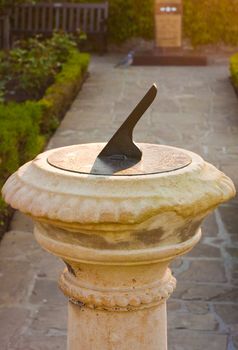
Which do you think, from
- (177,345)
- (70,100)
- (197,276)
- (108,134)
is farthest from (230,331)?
(70,100)

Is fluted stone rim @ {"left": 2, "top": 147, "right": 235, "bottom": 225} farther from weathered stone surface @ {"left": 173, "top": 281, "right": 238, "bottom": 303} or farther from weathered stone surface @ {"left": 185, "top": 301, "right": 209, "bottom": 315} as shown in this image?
weathered stone surface @ {"left": 173, "top": 281, "right": 238, "bottom": 303}

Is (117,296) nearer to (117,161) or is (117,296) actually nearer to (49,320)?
(117,161)

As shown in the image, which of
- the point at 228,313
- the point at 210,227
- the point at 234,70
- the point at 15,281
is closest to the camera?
the point at 228,313

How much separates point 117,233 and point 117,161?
1.20 ft

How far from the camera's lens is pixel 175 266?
514 cm

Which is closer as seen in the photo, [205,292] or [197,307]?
[197,307]

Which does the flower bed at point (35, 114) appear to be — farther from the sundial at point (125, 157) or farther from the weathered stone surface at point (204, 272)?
the sundial at point (125, 157)

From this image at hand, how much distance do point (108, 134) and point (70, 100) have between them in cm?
185

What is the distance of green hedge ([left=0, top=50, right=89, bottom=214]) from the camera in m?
5.91

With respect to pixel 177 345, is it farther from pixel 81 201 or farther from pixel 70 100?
pixel 70 100

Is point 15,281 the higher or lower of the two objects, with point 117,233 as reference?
lower

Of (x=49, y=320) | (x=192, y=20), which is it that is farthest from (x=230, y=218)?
(x=192, y=20)

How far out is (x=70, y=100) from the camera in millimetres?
10500

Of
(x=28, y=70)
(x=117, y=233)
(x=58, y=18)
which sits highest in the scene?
(x=117, y=233)
